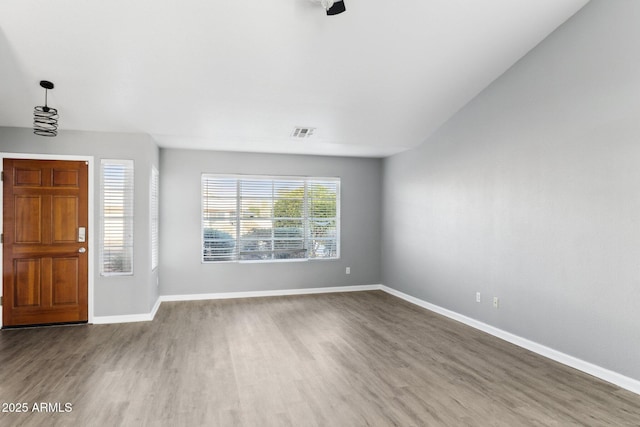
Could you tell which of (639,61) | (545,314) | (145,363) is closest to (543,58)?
(639,61)

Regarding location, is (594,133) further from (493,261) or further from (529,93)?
(493,261)

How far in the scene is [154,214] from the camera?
5.64m

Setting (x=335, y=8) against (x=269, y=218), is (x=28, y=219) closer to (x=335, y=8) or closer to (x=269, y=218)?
(x=269, y=218)

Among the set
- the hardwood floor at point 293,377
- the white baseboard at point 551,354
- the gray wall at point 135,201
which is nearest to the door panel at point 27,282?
the hardwood floor at point 293,377

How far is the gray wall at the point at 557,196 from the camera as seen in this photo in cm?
319

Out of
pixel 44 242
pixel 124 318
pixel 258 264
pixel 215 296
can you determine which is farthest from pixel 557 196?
pixel 44 242

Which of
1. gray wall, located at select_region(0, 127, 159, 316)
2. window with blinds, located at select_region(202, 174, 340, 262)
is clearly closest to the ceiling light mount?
gray wall, located at select_region(0, 127, 159, 316)

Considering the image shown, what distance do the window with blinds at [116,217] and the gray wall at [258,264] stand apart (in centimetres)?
113

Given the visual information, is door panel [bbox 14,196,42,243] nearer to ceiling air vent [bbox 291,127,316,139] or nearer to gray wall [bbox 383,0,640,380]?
ceiling air vent [bbox 291,127,316,139]

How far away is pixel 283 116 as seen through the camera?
4.90 m

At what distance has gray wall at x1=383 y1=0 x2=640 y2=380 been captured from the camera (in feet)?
10.5

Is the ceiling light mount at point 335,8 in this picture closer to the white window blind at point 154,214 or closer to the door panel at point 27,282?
the white window blind at point 154,214

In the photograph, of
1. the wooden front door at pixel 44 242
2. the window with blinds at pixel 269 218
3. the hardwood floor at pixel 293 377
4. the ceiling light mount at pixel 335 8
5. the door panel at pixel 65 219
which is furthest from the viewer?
the window with blinds at pixel 269 218

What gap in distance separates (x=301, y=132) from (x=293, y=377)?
326 cm
